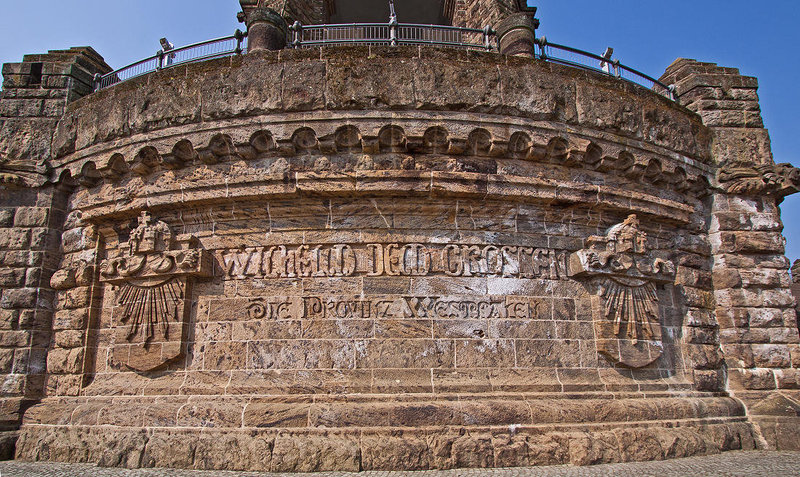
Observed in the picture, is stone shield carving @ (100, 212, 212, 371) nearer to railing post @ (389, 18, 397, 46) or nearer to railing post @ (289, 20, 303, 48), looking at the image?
railing post @ (289, 20, 303, 48)

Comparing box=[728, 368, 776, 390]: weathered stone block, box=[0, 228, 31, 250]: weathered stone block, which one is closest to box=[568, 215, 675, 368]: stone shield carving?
box=[728, 368, 776, 390]: weathered stone block

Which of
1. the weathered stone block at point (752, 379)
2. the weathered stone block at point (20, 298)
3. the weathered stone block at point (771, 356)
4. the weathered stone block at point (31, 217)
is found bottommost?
the weathered stone block at point (752, 379)

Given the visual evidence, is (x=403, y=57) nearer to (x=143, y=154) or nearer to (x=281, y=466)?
(x=143, y=154)

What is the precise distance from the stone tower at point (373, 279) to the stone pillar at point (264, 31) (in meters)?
0.04

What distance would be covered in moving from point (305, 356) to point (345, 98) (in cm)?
293

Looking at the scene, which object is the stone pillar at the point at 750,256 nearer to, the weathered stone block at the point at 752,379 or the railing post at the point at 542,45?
the weathered stone block at the point at 752,379

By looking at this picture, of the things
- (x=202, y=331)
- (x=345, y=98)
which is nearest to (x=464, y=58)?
(x=345, y=98)

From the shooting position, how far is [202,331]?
5992 mm

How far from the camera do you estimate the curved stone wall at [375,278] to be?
5.44m

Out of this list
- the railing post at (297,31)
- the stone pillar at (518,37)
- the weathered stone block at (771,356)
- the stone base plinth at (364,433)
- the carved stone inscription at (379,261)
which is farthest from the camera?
the stone pillar at (518,37)

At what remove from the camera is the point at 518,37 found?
7457mm

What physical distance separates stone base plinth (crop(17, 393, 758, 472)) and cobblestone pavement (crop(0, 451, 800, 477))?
0.37ft

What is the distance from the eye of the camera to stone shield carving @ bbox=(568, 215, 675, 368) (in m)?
6.14

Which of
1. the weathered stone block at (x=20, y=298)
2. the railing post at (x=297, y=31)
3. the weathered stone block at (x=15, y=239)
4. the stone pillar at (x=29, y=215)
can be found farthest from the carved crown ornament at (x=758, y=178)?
the weathered stone block at (x=15, y=239)
